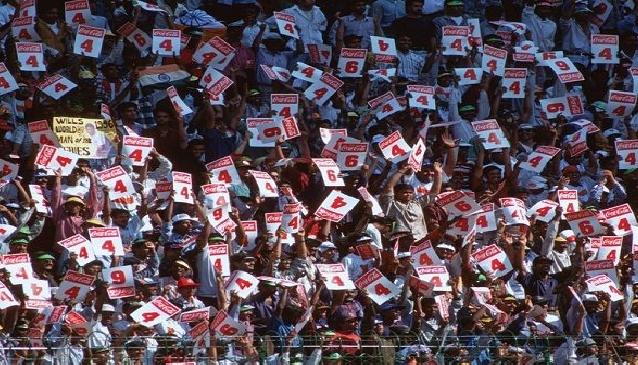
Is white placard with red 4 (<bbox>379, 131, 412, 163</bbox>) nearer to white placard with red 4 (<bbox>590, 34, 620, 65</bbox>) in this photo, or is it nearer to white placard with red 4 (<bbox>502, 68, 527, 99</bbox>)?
white placard with red 4 (<bbox>502, 68, 527, 99</bbox>)

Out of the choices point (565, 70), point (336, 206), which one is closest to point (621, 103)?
point (565, 70)

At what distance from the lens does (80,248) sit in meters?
24.2

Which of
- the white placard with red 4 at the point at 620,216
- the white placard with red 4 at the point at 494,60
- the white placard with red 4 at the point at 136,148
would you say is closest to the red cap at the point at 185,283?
the white placard with red 4 at the point at 136,148

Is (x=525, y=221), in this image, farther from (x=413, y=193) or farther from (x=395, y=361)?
(x=395, y=361)

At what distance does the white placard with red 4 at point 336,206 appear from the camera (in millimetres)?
26094

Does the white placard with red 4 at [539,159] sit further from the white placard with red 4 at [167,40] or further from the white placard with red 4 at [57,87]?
the white placard with red 4 at [57,87]

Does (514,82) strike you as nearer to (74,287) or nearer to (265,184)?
(265,184)

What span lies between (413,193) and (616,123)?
4419 mm

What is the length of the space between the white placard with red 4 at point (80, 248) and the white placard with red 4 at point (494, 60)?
744 cm

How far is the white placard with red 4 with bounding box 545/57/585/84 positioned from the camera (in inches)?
1180

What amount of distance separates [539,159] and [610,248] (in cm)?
193

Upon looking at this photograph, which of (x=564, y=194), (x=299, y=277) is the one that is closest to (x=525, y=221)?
(x=564, y=194)

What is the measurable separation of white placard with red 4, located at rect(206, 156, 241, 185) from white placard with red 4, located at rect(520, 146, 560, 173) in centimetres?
417

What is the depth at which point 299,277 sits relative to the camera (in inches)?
984
